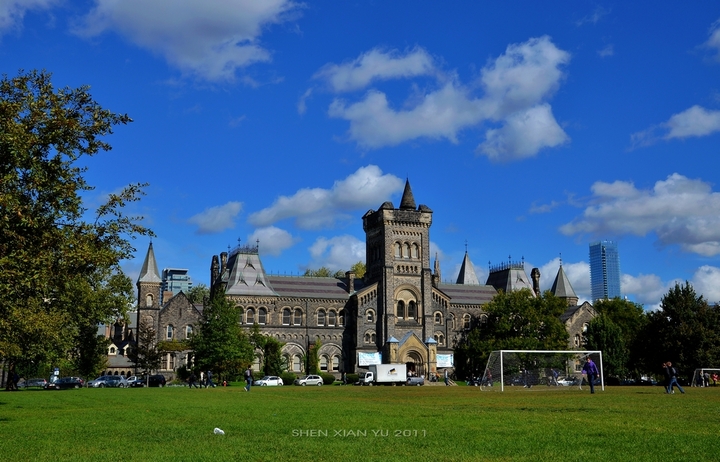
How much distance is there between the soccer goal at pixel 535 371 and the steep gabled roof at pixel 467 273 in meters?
65.0

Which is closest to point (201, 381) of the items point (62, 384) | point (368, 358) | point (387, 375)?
point (62, 384)

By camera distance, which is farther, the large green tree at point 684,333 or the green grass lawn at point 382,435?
the large green tree at point 684,333

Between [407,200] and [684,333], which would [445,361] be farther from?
[684,333]

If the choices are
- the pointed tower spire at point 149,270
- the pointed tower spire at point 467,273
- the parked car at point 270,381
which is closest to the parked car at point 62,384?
the parked car at point 270,381

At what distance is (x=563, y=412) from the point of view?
65.9ft

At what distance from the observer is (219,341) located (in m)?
65.6

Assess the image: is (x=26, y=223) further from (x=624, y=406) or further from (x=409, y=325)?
(x=409, y=325)

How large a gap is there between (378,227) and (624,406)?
2818 inches

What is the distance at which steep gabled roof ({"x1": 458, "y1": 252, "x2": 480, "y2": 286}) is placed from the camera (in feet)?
375

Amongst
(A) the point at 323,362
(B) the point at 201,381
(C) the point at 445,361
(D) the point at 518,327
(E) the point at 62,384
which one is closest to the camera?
(E) the point at 62,384

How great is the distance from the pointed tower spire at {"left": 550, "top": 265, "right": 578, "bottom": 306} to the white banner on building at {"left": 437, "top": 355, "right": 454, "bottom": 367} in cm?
Answer: 2453

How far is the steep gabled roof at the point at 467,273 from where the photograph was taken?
114 meters

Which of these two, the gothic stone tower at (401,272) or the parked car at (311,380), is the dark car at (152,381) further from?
the gothic stone tower at (401,272)

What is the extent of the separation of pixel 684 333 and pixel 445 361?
111ft
